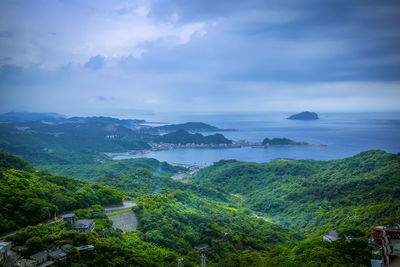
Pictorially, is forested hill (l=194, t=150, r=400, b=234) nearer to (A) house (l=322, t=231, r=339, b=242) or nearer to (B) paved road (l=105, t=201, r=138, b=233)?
(A) house (l=322, t=231, r=339, b=242)

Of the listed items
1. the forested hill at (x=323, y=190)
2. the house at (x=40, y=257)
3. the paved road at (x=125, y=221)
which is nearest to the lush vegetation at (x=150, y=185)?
the forested hill at (x=323, y=190)

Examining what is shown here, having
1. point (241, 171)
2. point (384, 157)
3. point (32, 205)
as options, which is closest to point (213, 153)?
point (241, 171)

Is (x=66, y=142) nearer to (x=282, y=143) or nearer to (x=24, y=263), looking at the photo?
(x=282, y=143)

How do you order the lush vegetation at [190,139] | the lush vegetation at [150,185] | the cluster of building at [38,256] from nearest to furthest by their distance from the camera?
1. the cluster of building at [38,256]
2. the lush vegetation at [150,185]
3. the lush vegetation at [190,139]

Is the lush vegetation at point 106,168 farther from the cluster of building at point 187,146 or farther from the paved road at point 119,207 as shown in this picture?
the cluster of building at point 187,146

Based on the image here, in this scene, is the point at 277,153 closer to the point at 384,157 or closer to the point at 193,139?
the point at 193,139

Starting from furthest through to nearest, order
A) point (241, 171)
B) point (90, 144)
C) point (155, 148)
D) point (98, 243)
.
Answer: point (155, 148), point (90, 144), point (241, 171), point (98, 243)
